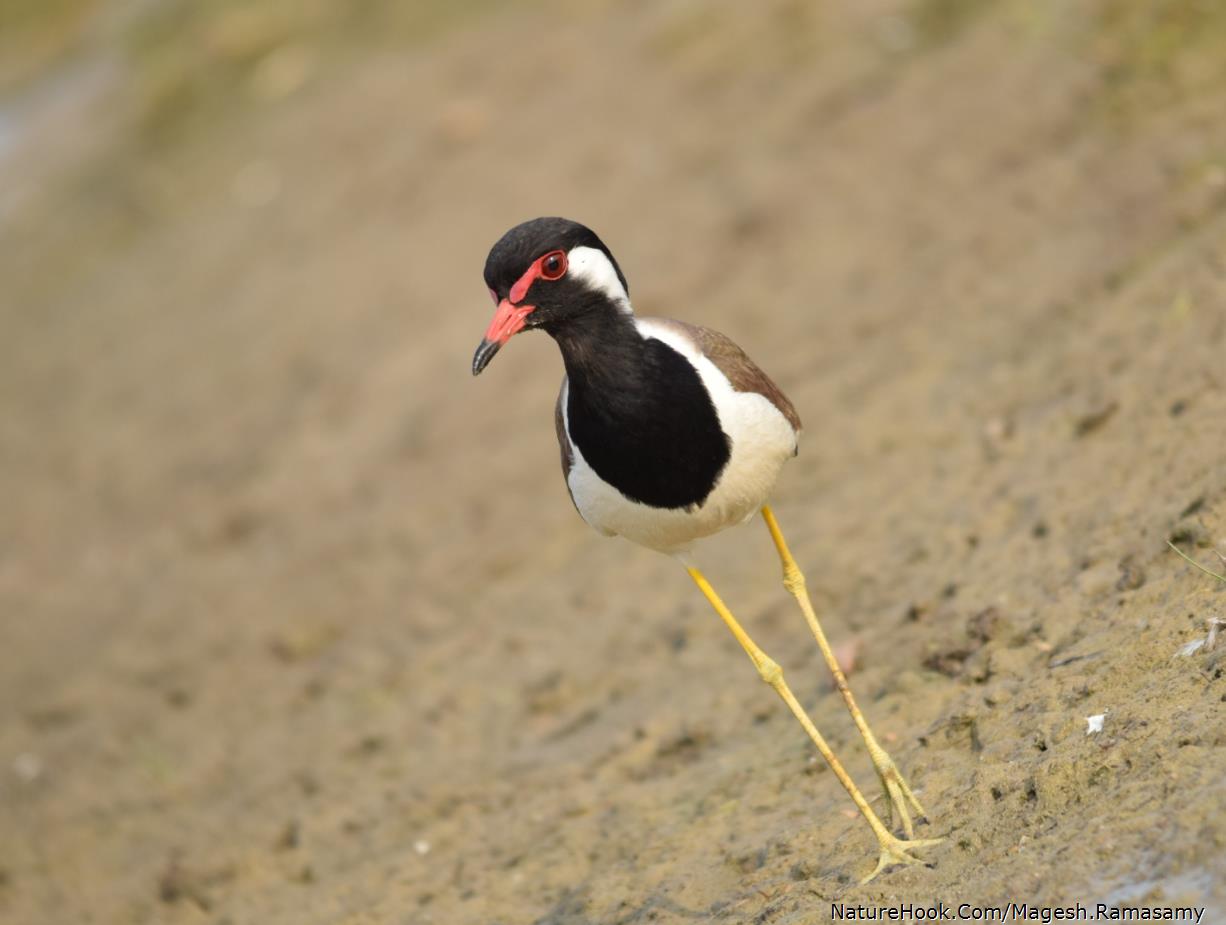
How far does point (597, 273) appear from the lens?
5172 mm

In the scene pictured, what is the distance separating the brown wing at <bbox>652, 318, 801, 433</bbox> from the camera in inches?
211

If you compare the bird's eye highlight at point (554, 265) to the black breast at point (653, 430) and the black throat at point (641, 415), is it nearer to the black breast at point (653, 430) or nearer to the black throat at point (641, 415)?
the black throat at point (641, 415)

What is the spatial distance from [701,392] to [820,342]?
403 cm

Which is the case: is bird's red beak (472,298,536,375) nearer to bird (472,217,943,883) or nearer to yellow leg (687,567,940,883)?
bird (472,217,943,883)

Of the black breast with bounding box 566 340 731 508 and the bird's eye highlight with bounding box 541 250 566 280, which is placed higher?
the bird's eye highlight with bounding box 541 250 566 280

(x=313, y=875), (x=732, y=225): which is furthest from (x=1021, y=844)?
(x=732, y=225)

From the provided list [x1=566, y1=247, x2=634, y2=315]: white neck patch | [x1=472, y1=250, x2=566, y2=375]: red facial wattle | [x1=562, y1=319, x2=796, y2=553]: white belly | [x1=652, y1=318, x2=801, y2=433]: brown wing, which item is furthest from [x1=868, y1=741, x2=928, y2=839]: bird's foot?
[x1=472, y1=250, x2=566, y2=375]: red facial wattle

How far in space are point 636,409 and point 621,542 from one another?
3.55 m

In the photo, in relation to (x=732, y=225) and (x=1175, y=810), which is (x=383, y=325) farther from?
(x=1175, y=810)

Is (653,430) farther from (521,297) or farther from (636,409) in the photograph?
(521,297)

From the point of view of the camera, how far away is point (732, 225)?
34.4 feet

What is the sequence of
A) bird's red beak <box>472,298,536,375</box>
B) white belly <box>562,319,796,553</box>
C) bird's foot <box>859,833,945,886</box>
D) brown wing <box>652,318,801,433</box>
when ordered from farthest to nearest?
1. brown wing <box>652,318,801,433</box>
2. white belly <box>562,319,796,553</box>
3. bird's red beak <box>472,298,536,375</box>
4. bird's foot <box>859,833,945,886</box>

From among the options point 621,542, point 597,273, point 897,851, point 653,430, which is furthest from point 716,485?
point 621,542

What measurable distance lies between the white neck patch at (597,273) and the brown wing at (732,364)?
0.68 ft
